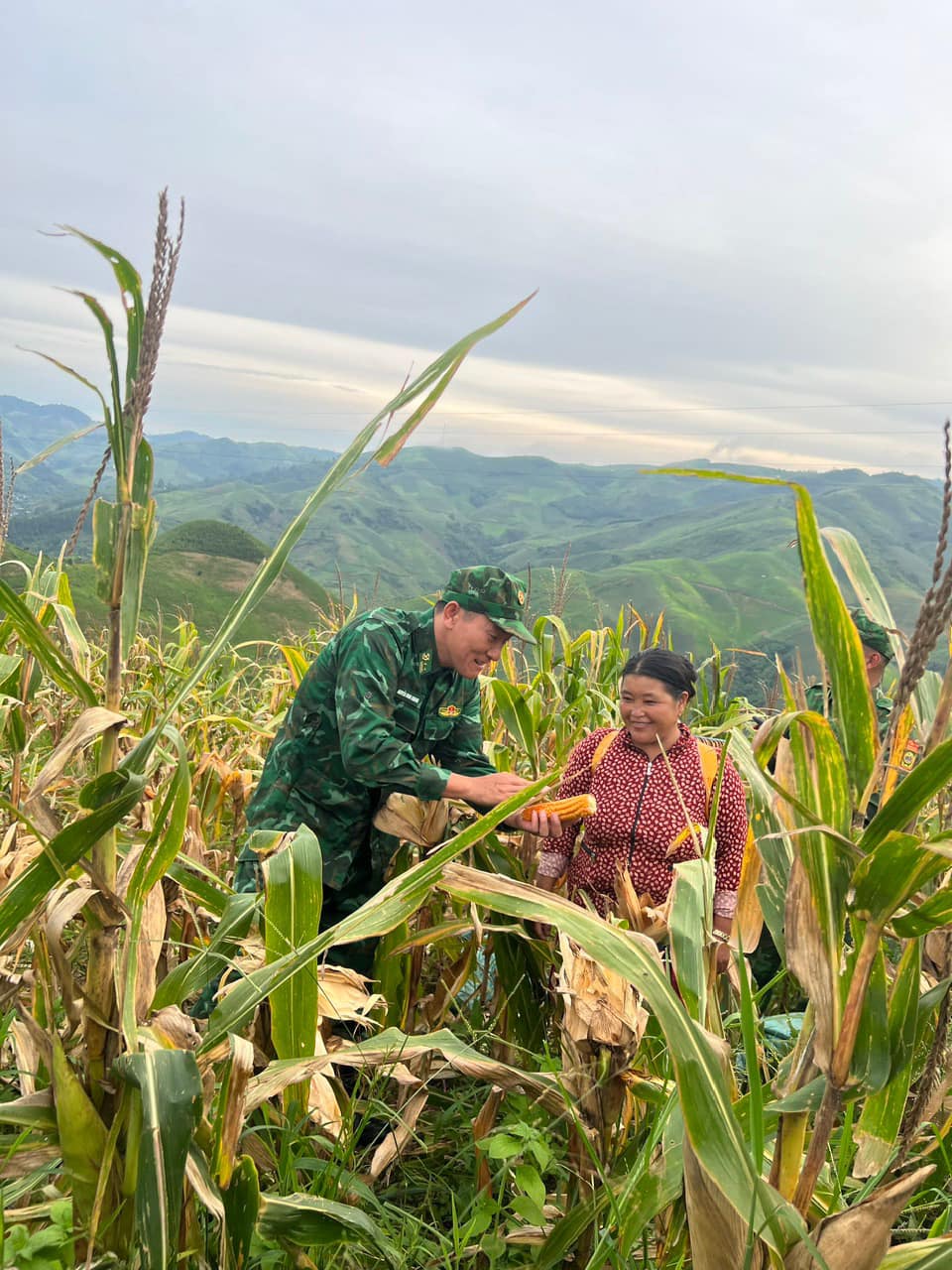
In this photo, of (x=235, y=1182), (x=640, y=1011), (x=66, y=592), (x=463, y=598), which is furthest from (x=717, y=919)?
(x=66, y=592)

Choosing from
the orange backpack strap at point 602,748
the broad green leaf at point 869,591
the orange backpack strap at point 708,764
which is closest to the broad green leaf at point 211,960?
the broad green leaf at point 869,591

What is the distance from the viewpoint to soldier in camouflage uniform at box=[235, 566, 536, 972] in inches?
101

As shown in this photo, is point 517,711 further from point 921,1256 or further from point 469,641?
point 921,1256

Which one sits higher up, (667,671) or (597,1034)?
(667,671)

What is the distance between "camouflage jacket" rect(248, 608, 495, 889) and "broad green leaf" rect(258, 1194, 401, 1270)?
47.0 inches

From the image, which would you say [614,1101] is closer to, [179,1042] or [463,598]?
[179,1042]

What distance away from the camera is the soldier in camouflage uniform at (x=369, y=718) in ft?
8.45

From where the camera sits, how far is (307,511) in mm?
1229

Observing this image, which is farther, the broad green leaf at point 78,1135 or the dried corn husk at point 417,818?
the dried corn husk at point 417,818

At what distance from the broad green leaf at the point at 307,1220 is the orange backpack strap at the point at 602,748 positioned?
1.78 metres

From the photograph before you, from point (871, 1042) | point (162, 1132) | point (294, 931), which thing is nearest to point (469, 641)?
point (294, 931)

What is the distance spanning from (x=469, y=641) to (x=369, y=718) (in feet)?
1.39

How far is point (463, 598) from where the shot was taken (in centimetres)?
271

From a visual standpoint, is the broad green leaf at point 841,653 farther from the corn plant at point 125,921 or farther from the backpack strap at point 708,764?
the backpack strap at point 708,764
